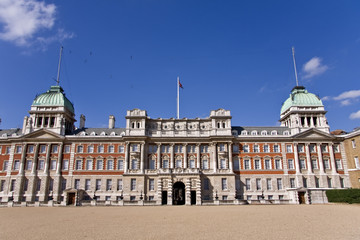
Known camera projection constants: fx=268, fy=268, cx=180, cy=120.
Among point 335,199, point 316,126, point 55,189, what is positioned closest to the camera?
point 335,199

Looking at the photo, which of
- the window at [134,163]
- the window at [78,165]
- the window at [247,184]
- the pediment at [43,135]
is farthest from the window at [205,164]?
the pediment at [43,135]

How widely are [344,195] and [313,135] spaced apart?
16.7m

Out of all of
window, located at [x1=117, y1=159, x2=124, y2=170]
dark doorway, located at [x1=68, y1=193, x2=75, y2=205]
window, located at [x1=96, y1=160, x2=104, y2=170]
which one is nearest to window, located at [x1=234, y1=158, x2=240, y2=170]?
window, located at [x1=117, y1=159, x2=124, y2=170]

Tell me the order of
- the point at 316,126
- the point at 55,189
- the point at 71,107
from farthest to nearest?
the point at 71,107 < the point at 316,126 < the point at 55,189

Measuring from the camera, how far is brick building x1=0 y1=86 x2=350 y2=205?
54312mm

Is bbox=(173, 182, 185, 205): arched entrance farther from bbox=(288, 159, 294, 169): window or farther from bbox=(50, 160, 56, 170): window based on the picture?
bbox=(50, 160, 56, 170): window

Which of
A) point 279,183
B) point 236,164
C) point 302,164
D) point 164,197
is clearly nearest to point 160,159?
point 164,197

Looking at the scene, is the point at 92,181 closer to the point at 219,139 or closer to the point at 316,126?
the point at 219,139

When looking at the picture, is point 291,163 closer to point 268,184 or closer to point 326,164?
point 268,184

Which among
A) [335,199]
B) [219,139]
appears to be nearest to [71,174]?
[219,139]

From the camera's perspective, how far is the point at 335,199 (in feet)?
150

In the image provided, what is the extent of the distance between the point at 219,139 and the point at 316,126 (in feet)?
75.4

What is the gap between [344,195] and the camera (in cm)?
4434

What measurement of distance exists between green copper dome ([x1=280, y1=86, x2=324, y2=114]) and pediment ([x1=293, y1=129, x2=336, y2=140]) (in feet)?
23.9
